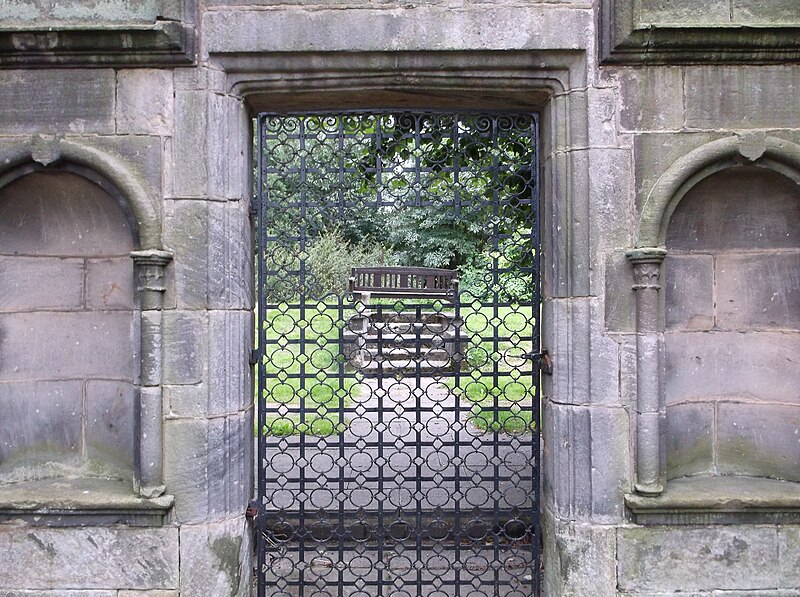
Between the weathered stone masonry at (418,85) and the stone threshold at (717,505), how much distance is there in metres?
0.01

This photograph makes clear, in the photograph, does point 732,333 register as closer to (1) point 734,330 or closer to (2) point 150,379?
(1) point 734,330

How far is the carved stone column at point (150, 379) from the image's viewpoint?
9.70 feet

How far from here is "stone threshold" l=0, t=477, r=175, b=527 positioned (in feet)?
9.71

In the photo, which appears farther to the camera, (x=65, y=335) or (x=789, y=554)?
(x=65, y=335)

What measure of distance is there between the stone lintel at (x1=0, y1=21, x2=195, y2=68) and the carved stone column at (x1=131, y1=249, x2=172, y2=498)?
952 mm

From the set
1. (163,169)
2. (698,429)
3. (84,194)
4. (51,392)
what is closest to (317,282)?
(163,169)

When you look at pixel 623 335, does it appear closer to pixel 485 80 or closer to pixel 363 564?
pixel 485 80

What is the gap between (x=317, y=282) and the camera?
3.38m

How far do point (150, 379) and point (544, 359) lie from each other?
201 centimetres

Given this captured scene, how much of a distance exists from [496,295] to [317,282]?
992 millimetres

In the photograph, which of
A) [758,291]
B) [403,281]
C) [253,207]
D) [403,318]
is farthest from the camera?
[403,318]

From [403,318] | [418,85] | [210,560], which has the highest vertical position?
[418,85]

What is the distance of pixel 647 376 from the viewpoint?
2963 millimetres

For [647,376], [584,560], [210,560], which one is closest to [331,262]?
[210,560]
